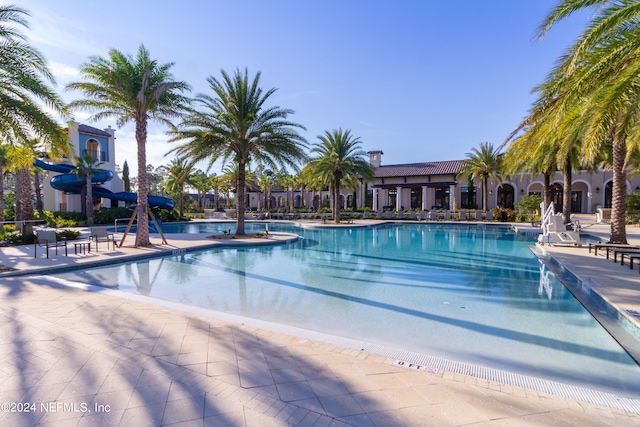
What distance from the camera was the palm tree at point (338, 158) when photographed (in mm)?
26641

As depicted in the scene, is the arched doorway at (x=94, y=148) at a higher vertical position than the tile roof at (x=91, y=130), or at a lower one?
lower

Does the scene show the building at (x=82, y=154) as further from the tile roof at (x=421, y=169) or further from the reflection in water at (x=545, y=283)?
the reflection in water at (x=545, y=283)

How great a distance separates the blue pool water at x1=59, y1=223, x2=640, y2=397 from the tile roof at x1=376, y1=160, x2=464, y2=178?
1015 inches

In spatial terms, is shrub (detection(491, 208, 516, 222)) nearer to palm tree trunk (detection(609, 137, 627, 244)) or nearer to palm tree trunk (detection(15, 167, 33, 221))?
palm tree trunk (detection(609, 137, 627, 244))

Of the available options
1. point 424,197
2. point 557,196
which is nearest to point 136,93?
point 424,197

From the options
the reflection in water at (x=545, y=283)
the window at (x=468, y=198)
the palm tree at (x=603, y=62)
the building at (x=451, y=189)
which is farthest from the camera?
the window at (x=468, y=198)

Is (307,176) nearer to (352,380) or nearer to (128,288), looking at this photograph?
(128,288)

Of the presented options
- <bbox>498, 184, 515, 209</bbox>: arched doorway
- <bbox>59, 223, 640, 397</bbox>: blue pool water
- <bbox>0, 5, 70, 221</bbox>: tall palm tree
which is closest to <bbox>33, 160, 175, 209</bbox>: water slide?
<bbox>0, 5, 70, 221</bbox>: tall palm tree

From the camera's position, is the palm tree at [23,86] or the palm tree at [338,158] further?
the palm tree at [338,158]

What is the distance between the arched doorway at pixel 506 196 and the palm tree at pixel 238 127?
27702mm

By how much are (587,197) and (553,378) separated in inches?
1496

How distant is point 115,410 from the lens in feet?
9.04

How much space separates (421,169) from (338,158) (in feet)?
53.6

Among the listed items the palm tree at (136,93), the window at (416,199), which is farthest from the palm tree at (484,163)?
the palm tree at (136,93)
